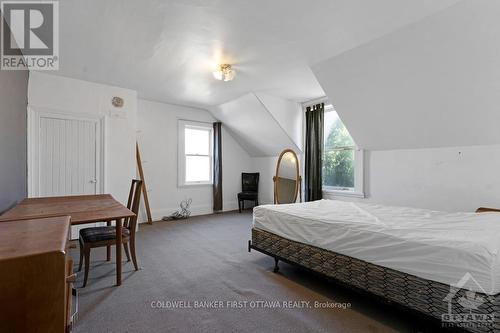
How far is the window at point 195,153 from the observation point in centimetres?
549

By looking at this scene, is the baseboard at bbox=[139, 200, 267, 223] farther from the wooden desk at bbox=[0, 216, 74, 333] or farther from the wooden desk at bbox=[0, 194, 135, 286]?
the wooden desk at bbox=[0, 216, 74, 333]

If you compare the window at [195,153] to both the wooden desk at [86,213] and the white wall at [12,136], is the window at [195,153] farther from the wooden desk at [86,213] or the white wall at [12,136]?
the wooden desk at [86,213]

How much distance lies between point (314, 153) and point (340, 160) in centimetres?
51

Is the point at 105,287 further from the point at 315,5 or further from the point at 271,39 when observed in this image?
the point at 315,5

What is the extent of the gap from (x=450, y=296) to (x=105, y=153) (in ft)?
14.7

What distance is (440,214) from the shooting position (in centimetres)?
236

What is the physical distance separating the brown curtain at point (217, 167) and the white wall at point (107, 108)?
1.99 metres

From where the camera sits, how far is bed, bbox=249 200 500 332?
4.33ft

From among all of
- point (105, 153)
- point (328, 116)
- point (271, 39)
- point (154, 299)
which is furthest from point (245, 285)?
point (328, 116)

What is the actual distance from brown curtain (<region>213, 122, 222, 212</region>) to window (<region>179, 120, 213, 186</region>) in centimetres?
17

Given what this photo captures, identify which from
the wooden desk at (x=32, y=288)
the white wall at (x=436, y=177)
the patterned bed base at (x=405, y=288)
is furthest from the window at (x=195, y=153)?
the wooden desk at (x=32, y=288)

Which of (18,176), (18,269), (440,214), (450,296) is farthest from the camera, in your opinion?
(18,176)
